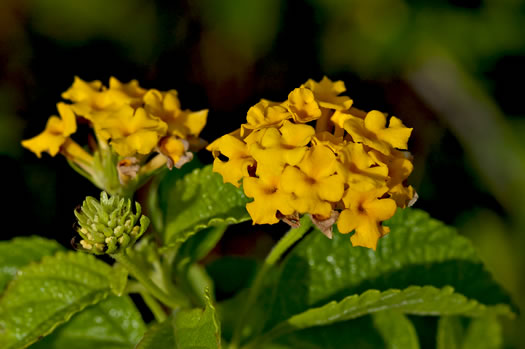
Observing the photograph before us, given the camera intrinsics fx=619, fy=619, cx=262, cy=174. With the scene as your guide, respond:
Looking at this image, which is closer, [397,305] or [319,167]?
[319,167]

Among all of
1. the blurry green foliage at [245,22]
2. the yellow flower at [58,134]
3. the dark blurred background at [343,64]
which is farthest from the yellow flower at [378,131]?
the blurry green foliage at [245,22]

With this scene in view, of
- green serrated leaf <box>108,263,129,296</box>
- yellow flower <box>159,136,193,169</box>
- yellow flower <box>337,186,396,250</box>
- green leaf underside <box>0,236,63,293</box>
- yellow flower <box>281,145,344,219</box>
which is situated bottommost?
green leaf underside <box>0,236,63,293</box>

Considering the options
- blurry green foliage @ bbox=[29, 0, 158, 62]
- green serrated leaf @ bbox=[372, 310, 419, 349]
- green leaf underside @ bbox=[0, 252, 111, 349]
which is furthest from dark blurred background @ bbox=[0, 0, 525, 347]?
green leaf underside @ bbox=[0, 252, 111, 349]

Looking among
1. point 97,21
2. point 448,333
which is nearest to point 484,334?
point 448,333

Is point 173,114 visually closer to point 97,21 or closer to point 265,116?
point 265,116

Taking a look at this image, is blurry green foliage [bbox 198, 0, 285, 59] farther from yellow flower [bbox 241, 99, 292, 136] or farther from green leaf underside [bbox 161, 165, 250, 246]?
yellow flower [bbox 241, 99, 292, 136]

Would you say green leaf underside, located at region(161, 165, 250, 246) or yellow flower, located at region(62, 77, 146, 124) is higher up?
yellow flower, located at region(62, 77, 146, 124)

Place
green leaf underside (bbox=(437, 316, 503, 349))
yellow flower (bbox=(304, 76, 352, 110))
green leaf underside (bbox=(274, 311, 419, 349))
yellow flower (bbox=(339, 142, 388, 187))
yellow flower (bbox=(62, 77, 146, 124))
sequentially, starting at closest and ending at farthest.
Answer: yellow flower (bbox=(339, 142, 388, 187)) → yellow flower (bbox=(304, 76, 352, 110)) → yellow flower (bbox=(62, 77, 146, 124)) → green leaf underside (bbox=(274, 311, 419, 349)) → green leaf underside (bbox=(437, 316, 503, 349))
